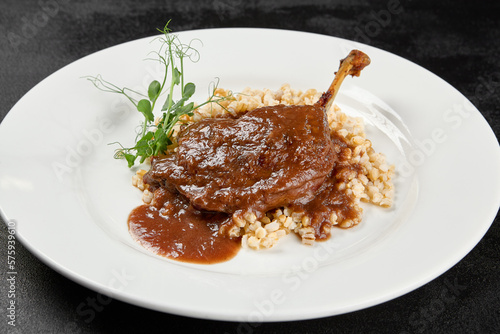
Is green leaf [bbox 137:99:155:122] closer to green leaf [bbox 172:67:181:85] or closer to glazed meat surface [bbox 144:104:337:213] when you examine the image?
green leaf [bbox 172:67:181:85]

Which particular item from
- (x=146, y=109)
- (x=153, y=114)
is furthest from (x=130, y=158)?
(x=153, y=114)

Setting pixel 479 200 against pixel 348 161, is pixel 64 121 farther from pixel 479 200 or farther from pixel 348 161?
pixel 479 200

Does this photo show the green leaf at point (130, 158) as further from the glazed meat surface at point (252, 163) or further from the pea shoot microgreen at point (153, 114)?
the glazed meat surface at point (252, 163)

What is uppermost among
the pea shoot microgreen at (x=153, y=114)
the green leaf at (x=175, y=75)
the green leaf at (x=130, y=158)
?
the green leaf at (x=175, y=75)

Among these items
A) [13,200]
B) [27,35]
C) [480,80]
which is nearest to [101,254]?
[13,200]

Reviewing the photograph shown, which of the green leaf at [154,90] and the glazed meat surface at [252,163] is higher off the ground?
the glazed meat surface at [252,163]

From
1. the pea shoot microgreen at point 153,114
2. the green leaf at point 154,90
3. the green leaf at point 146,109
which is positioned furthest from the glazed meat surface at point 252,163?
the green leaf at point 154,90
